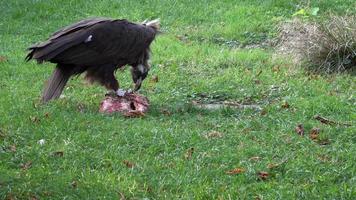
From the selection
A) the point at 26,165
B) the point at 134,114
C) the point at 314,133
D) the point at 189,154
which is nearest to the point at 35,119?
the point at 134,114

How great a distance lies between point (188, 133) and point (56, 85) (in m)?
1.90

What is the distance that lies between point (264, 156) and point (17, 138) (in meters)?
2.39

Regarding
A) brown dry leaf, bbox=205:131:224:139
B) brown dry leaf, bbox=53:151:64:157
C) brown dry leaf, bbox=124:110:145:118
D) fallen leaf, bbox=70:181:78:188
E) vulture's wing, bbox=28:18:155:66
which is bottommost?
brown dry leaf, bbox=124:110:145:118

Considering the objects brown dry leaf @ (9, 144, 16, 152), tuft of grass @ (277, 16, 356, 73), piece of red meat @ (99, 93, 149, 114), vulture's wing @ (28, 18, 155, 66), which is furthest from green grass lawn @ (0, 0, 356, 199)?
vulture's wing @ (28, 18, 155, 66)

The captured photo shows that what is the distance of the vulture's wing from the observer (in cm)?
775

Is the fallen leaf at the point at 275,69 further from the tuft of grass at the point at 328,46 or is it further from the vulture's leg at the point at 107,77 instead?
the vulture's leg at the point at 107,77

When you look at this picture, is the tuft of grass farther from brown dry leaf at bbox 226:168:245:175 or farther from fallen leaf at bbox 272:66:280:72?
brown dry leaf at bbox 226:168:245:175

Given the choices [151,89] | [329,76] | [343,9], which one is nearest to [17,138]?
[151,89]

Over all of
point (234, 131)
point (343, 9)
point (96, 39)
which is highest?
point (96, 39)

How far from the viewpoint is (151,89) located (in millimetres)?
9227

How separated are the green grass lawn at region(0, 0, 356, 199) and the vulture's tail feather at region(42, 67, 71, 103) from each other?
138mm

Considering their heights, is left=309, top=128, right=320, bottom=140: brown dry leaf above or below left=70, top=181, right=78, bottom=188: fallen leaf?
below

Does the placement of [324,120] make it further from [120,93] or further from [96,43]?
[96,43]

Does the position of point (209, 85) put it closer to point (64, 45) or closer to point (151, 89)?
point (151, 89)
